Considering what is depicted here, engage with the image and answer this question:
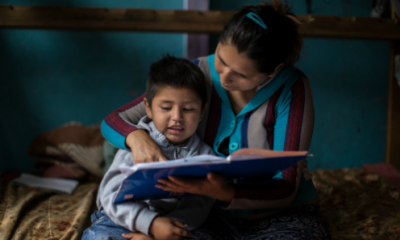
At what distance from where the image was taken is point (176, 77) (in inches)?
45.1

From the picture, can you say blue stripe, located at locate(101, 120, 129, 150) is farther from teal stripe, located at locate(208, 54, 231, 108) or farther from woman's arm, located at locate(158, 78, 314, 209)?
teal stripe, located at locate(208, 54, 231, 108)

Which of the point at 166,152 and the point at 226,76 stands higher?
the point at 226,76

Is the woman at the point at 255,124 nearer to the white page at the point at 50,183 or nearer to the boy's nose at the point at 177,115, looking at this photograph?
the boy's nose at the point at 177,115

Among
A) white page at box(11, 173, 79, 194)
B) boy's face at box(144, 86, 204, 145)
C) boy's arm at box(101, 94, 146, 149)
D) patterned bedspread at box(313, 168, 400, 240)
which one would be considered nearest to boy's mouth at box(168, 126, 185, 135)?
boy's face at box(144, 86, 204, 145)

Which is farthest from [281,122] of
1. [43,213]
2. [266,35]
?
[43,213]

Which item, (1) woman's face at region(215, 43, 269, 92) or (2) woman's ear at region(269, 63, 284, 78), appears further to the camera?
(2) woman's ear at region(269, 63, 284, 78)

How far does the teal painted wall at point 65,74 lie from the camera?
2043mm

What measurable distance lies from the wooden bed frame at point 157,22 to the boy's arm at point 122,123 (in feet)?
1.97

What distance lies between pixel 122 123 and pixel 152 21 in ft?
2.47

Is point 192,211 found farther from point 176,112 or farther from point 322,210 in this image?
point 322,210

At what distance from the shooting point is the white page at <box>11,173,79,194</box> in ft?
5.82

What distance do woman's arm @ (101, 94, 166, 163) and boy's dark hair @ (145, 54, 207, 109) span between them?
102 millimetres

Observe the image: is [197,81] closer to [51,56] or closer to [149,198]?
[149,198]

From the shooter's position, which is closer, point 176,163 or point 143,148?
point 176,163
